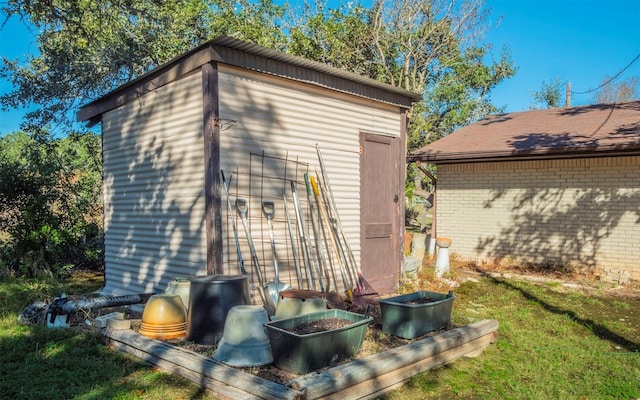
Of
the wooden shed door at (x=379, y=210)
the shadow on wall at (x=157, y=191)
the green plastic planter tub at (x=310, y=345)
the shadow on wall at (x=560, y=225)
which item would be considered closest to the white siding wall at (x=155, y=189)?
the shadow on wall at (x=157, y=191)

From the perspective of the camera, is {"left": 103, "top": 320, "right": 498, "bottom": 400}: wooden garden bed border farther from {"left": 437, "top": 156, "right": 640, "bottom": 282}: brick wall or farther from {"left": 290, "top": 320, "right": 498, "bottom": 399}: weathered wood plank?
{"left": 437, "top": 156, "right": 640, "bottom": 282}: brick wall

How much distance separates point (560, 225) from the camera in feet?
33.3

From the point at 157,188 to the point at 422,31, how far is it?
14.8 metres

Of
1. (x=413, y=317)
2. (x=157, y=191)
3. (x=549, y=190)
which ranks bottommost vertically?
(x=413, y=317)

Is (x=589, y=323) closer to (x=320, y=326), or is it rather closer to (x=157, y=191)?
(x=320, y=326)

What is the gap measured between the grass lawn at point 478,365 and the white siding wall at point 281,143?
1.75 m

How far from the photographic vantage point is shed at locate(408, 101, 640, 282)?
30.6ft

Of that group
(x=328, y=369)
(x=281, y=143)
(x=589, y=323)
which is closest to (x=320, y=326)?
(x=328, y=369)

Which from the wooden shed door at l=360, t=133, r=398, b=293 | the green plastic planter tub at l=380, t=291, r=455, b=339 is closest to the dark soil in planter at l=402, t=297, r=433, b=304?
the green plastic planter tub at l=380, t=291, r=455, b=339

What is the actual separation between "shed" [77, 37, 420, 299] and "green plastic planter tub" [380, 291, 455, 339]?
1713 mm

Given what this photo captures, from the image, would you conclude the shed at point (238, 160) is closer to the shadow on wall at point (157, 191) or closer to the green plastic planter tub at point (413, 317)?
the shadow on wall at point (157, 191)

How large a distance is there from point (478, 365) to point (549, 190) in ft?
22.5

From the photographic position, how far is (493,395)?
3848 millimetres

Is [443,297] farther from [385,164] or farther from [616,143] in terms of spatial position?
[616,143]
